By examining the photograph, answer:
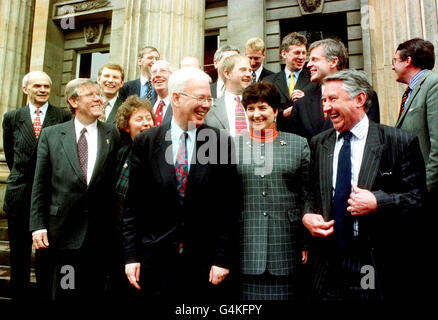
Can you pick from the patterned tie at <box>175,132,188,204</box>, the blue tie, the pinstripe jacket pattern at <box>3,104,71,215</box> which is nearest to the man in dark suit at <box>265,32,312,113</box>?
the blue tie

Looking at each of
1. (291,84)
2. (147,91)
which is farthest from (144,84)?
(291,84)

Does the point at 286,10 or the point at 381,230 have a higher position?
the point at 286,10

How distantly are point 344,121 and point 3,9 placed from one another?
10437 mm

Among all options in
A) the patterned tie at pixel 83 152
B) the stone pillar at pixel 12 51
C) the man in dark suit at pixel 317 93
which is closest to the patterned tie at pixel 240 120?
the man in dark suit at pixel 317 93

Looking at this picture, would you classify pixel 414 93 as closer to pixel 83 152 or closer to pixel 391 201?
pixel 391 201

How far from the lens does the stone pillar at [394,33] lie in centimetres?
540

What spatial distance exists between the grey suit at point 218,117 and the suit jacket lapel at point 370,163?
138 centimetres

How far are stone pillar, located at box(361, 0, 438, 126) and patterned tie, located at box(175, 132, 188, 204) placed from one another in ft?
15.2

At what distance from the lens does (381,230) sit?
2.14m

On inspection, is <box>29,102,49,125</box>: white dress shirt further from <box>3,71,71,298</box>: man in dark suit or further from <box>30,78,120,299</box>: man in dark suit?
<box>30,78,120,299</box>: man in dark suit

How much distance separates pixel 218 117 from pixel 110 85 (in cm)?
167
